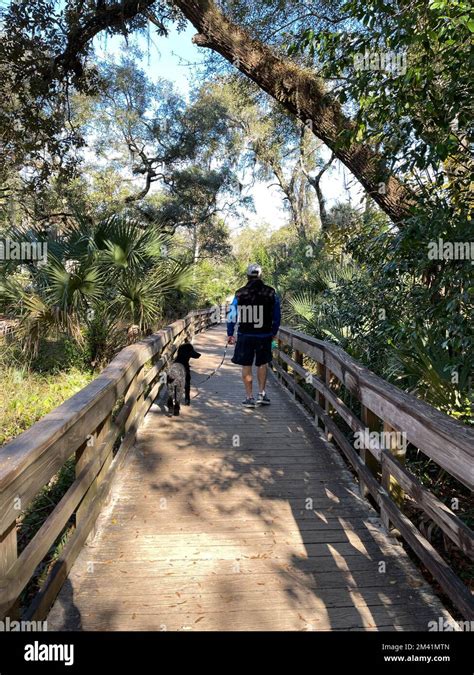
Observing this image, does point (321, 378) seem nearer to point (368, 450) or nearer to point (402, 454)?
point (368, 450)

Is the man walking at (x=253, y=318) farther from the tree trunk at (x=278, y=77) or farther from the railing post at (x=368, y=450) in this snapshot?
the railing post at (x=368, y=450)

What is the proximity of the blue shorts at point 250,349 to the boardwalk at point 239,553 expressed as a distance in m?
1.41

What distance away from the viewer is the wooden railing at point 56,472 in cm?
185

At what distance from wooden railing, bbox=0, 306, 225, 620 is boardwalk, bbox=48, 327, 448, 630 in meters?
0.17

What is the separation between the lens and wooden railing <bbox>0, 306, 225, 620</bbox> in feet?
6.07

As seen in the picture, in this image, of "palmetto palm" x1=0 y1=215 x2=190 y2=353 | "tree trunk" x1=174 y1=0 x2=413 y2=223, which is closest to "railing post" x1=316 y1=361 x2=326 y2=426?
"tree trunk" x1=174 y1=0 x2=413 y2=223

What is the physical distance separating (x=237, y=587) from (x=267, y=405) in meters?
4.04

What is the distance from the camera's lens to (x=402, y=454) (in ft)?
10.6

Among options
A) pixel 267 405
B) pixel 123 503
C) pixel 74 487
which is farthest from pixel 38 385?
pixel 74 487

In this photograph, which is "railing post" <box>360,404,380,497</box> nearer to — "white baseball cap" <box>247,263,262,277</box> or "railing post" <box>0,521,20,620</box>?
"railing post" <box>0,521,20,620</box>

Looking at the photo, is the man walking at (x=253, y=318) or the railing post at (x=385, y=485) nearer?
the railing post at (x=385, y=485)

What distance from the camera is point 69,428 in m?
2.56

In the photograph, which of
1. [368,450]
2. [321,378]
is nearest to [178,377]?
[321,378]

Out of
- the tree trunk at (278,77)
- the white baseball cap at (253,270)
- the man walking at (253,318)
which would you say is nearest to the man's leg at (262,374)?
the man walking at (253,318)
